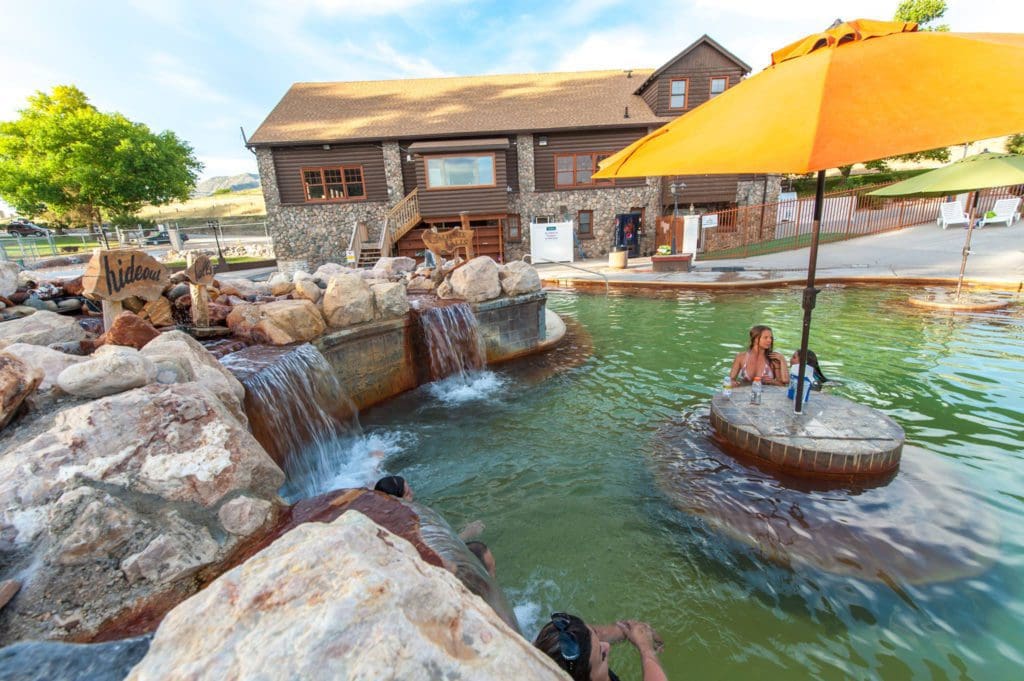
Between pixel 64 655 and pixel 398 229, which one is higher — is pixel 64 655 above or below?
below

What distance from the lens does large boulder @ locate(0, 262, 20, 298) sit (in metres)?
5.54

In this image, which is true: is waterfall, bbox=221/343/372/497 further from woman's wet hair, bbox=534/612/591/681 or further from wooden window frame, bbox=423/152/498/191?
wooden window frame, bbox=423/152/498/191

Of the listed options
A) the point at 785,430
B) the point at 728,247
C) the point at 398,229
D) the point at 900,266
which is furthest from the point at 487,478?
the point at 728,247

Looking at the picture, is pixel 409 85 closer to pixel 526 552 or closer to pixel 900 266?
pixel 900 266

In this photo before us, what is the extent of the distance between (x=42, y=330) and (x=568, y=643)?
591 centimetres

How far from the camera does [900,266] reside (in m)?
14.2

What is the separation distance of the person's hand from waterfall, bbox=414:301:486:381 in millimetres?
5482

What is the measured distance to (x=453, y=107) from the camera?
76.1 feet

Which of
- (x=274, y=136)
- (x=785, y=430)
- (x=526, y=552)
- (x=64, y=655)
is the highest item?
(x=274, y=136)

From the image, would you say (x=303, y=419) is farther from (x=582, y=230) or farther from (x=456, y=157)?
(x=582, y=230)

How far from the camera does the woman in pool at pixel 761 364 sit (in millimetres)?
5754

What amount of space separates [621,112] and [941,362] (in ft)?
61.7

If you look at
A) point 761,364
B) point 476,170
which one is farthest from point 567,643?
point 476,170

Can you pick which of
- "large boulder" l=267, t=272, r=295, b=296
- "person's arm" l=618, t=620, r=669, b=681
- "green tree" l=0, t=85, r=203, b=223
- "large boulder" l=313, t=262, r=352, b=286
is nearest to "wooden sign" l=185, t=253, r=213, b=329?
"large boulder" l=267, t=272, r=295, b=296
